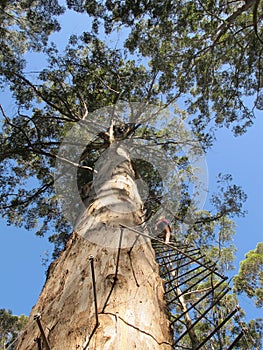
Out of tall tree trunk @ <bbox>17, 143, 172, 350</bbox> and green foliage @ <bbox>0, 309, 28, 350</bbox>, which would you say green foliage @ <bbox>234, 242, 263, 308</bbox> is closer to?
green foliage @ <bbox>0, 309, 28, 350</bbox>

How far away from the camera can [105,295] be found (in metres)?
1.45

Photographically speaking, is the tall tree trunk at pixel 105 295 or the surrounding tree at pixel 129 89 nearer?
the tall tree trunk at pixel 105 295

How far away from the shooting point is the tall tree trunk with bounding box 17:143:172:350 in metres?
1.19

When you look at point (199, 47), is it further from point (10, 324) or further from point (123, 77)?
point (10, 324)

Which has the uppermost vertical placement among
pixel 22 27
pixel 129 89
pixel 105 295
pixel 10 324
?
pixel 22 27

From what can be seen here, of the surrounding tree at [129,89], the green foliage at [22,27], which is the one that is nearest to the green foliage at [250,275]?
the surrounding tree at [129,89]

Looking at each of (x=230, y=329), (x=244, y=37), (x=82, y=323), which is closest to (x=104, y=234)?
(x=82, y=323)

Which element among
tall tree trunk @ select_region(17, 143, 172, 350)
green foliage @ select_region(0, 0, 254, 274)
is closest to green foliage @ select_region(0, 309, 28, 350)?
green foliage @ select_region(0, 0, 254, 274)

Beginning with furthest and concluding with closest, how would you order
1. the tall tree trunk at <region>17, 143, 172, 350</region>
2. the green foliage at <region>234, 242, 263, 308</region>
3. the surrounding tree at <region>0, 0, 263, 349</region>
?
the green foliage at <region>234, 242, 263, 308</region>, the surrounding tree at <region>0, 0, 263, 349</region>, the tall tree trunk at <region>17, 143, 172, 350</region>

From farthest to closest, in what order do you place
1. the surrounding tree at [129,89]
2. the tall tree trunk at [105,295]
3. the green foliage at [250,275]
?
1. the green foliage at [250,275]
2. the surrounding tree at [129,89]
3. the tall tree trunk at [105,295]

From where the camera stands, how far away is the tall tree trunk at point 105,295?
119cm

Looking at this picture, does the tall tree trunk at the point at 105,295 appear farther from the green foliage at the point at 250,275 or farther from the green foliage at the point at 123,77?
the green foliage at the point at 250,275

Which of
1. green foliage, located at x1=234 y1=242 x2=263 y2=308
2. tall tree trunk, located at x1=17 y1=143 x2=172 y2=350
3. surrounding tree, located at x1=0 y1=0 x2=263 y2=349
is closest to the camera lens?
tall tree trunk, located at x1=17 y1=143 x2=172 y2=350

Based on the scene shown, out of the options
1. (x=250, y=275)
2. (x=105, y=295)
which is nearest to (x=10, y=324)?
(x=250, y=275)
